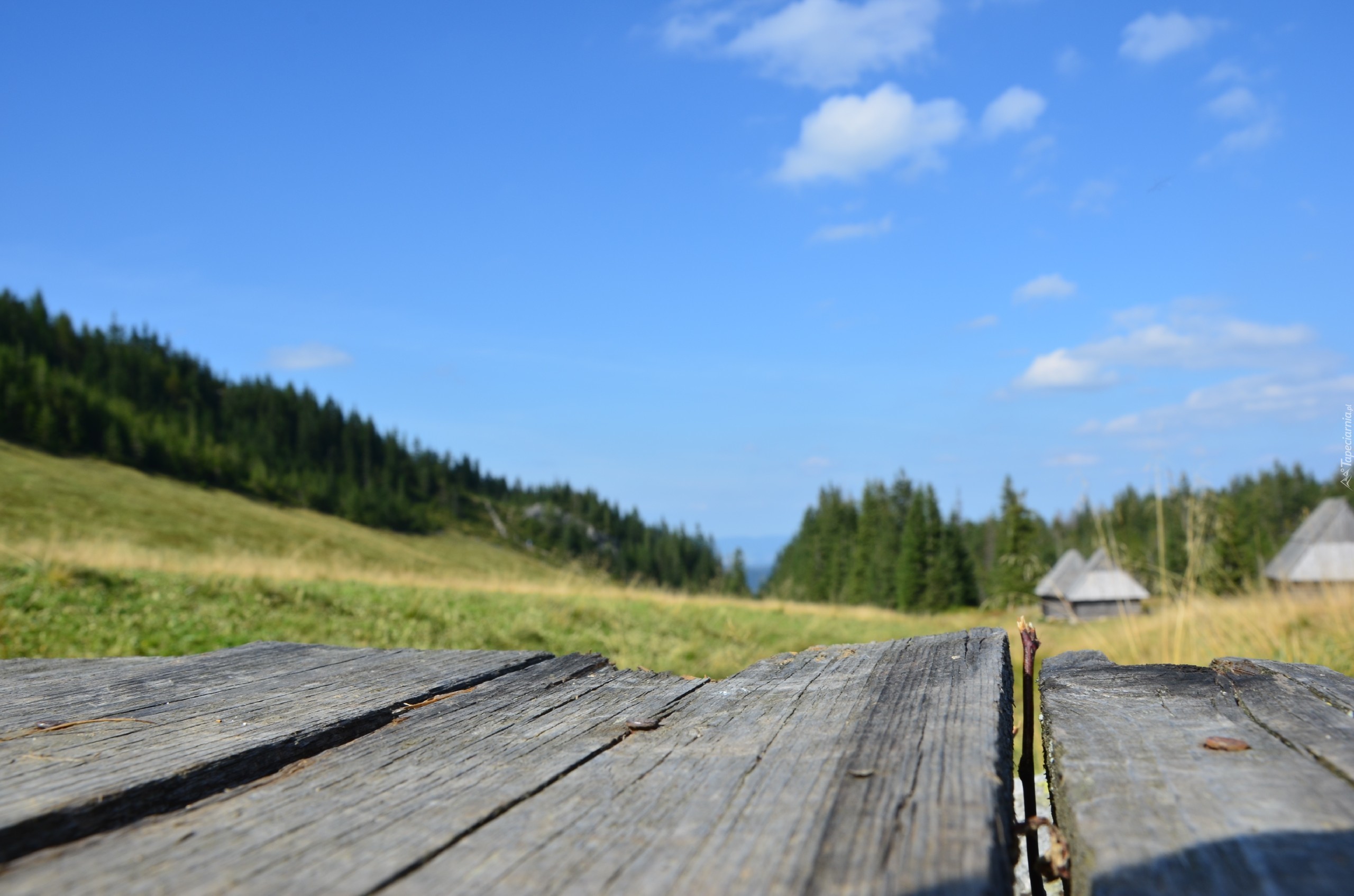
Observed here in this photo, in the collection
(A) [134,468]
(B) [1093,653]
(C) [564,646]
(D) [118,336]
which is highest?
(D) [118,336]

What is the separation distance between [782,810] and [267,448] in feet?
248

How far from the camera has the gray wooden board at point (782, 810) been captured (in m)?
0.74

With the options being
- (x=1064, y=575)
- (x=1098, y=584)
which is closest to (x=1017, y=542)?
(x=1064, y=575)

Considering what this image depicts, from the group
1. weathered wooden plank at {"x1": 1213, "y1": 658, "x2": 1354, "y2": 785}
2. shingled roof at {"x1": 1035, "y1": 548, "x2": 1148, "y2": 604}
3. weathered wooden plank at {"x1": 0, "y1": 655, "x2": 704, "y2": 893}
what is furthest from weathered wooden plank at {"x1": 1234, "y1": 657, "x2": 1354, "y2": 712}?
shingled roof at {"x1": 1035, "y1": 548, "x2": 1148, "y2": 604}

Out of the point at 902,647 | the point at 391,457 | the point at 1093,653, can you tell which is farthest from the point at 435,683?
the point at 391,457

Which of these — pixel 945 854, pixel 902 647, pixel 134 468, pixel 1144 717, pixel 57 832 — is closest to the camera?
pixel 945 854

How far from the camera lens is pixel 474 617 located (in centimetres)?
859

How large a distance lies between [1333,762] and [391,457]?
87.6 m

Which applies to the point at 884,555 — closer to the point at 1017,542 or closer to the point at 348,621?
the point at 1017,542

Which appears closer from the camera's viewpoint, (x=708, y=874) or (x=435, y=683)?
(x=708, y=874)

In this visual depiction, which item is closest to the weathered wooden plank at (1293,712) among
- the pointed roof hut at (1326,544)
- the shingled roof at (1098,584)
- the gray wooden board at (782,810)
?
the gray wooden board at (782,810)

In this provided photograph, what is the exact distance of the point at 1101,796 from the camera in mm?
928

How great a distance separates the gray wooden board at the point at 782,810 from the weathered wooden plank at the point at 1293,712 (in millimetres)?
370

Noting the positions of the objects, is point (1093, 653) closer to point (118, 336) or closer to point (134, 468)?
point (134, 468)
